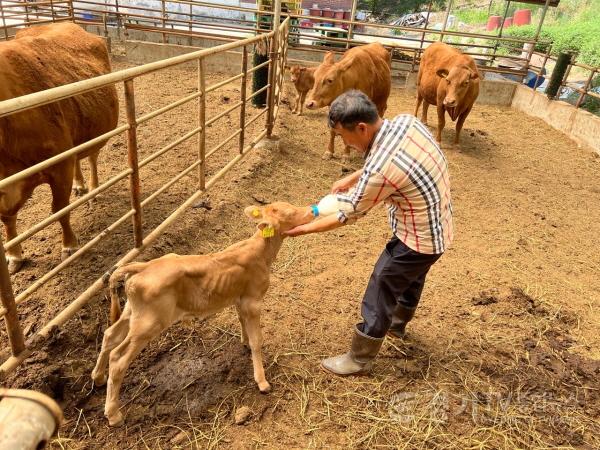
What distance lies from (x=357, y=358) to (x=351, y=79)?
527cm

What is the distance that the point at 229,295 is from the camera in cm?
285

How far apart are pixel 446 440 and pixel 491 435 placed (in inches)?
11.6

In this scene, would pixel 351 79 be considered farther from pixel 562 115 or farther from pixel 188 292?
pixel 188 292

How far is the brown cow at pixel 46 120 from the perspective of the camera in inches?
126

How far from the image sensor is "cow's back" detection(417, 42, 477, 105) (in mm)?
8367

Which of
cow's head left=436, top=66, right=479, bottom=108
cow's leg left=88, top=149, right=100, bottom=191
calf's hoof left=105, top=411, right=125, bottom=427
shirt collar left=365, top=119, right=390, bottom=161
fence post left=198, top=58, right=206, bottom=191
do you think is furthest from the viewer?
cow's head left=436, top=66, right=479, bottom=108

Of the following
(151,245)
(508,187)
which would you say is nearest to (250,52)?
(508,187)

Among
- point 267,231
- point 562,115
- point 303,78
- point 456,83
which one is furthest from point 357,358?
point 562,115

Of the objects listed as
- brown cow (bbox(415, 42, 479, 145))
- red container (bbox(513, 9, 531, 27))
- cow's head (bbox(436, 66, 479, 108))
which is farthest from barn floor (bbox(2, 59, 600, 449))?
red container (bbox(513, 9, 531, 27))

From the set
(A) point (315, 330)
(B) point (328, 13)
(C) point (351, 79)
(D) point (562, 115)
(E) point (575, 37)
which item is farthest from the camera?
(B) point (328, 13)

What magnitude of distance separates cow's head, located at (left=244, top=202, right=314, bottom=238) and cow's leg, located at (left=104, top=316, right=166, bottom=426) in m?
0.86

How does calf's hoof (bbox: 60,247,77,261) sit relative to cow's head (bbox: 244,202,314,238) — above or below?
below

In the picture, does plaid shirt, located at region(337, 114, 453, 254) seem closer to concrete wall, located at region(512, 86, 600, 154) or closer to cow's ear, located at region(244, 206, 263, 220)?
cow's ear, located at region(244, 206, 263, 220)

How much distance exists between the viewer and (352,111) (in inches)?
95.7
